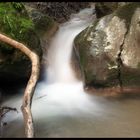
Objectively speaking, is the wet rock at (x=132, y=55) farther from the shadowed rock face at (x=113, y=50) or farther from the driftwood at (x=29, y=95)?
the driftwood at (x=29, y=95)

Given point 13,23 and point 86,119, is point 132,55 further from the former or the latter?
point 13,23

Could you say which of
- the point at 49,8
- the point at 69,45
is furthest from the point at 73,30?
the point at 49,8

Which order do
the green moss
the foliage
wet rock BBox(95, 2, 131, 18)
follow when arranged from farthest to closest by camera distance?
wet rock BBox(95, 2, 131, 18)
the green moss
the foliage

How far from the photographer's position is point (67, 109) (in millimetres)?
6211

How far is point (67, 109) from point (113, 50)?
1.64 m

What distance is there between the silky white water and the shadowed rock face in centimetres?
49

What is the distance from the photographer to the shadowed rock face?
6.79 metres

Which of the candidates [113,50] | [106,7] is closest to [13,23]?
[113,50]

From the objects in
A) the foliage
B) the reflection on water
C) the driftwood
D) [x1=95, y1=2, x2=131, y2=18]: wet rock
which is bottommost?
the reflection on water

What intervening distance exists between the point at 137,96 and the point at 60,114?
1.54 m

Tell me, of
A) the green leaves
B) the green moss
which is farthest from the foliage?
the green moss

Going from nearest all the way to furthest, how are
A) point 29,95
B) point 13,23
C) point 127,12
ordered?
1. point 29,95
2. point 13,23
3. point 127,12

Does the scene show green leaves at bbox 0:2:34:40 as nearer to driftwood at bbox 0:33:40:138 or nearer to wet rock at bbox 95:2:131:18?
driftwood at bbox 0:33:40:138

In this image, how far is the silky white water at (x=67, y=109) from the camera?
526 centimetres
